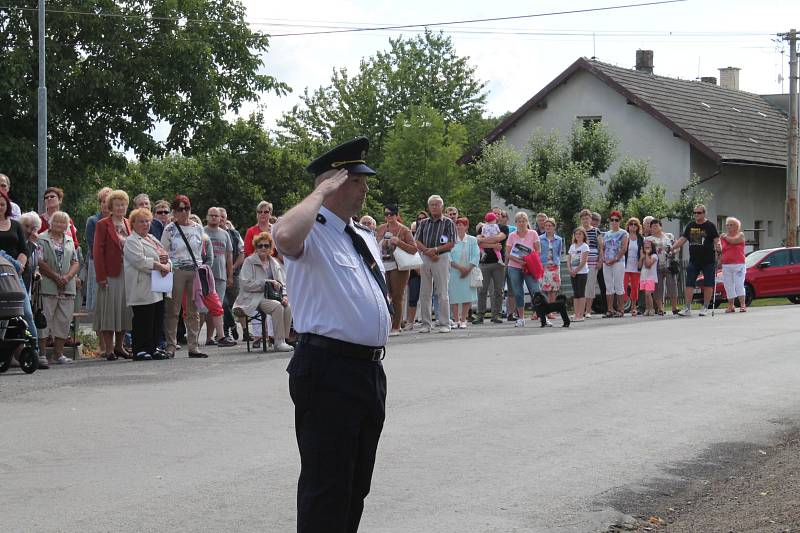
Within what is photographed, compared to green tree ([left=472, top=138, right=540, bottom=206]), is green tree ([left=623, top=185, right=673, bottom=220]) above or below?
below

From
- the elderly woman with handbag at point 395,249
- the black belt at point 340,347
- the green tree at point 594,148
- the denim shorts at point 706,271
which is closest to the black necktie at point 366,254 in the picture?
the black belt at point 340,347

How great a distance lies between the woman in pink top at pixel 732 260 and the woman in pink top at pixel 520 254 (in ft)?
17.8

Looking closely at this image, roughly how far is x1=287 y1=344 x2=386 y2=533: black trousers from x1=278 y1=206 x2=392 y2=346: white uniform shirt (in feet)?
0.38

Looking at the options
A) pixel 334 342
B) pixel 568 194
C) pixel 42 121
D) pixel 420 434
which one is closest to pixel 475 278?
pixel 420 434

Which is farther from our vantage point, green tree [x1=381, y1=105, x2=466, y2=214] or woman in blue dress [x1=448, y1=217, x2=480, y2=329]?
green tree [x1=381, y1=105, x2=466, y2=214]

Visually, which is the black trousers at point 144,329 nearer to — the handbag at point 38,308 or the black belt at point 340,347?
the handbag at point 38,308

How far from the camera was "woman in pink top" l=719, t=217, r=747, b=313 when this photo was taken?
25.3 m

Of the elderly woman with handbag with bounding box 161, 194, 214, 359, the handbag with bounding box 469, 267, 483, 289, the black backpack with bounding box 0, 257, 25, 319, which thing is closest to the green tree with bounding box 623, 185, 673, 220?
the handbag with bounding box 469, 267, 483, 289

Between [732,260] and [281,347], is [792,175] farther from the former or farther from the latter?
[281,347]

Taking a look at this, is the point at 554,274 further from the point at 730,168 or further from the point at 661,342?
the point at 730,168

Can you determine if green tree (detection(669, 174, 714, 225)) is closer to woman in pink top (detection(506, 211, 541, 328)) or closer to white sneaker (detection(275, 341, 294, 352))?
woman in pink top (detection(506, 211, 541, 328))

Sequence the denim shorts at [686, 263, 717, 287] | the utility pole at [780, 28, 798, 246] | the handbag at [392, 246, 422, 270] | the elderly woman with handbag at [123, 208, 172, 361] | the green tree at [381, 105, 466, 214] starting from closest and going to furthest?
the elderly woman with handbag at [123, 208, 172, 361], the handbag at [392, 246, 422, 270], the denim shorts at [686, 263, 717, 287], the utility pole at [780, 28, 798, 246], the green tree at [381, 105, 466, 214]

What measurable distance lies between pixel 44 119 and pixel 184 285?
48.4 feet

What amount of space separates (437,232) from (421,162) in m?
45.1
